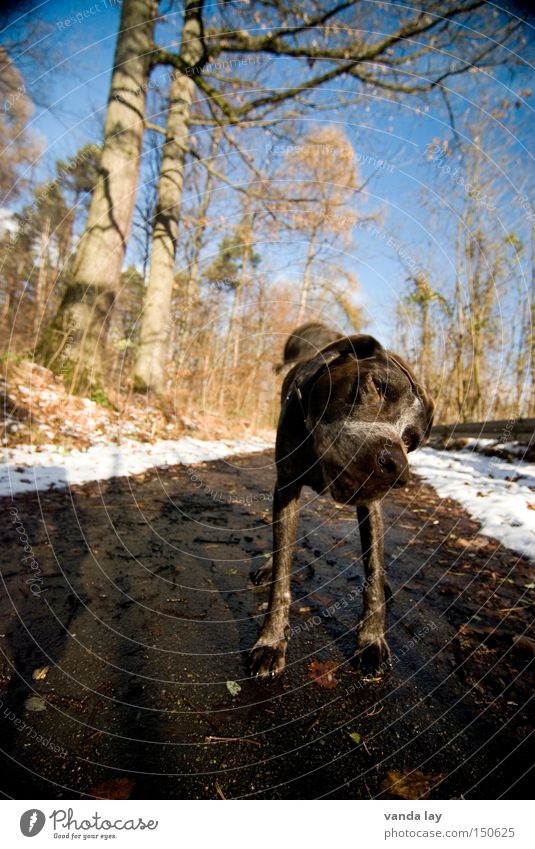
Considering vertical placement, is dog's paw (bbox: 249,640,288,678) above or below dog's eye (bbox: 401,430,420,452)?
below

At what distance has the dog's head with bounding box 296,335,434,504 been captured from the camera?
173 centimetres

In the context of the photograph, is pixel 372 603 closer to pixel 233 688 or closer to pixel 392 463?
pixel 233 688

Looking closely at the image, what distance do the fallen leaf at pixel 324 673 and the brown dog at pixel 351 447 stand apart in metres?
0.16

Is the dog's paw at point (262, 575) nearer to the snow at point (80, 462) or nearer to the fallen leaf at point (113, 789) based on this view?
the fallen leaf at point (113, 789)

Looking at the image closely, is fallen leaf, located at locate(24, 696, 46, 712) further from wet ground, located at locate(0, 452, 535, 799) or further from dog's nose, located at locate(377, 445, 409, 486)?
dog's nose, located at locate(377, 445, 409, 486)

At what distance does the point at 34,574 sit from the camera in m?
2.96

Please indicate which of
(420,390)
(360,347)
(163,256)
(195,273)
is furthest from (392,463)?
(195,273)

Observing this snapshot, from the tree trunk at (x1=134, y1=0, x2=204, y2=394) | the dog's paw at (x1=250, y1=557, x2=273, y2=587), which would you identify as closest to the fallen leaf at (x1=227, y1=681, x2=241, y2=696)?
the dog's paw at (x1=250, y1=557, x2=273, y2=587)

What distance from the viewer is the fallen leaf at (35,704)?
172 cm

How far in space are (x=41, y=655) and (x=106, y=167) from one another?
12.0 meters

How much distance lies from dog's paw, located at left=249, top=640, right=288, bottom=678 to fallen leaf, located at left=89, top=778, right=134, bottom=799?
79cm

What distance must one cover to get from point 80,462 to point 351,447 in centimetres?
600

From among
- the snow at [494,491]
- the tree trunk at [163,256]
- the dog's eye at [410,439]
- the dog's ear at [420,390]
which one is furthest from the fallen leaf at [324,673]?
the tree trunk at [163,256]

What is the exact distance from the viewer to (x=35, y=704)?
5.72ft
